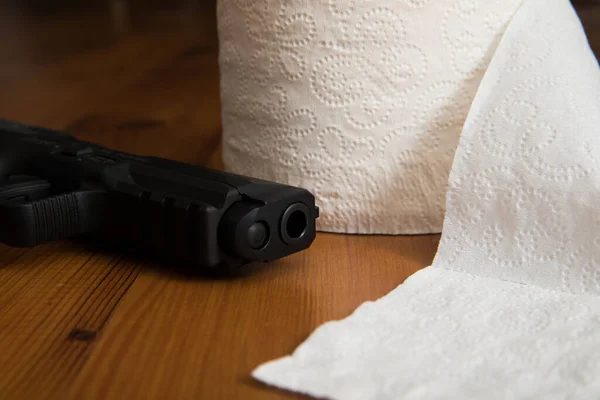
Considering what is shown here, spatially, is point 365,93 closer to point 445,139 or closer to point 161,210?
point 445,139

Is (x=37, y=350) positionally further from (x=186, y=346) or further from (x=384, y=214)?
(x=384, y=214)

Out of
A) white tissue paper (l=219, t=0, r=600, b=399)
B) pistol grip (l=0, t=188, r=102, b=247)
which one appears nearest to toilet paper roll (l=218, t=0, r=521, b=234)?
white tissue paper (l=219, t=0, r=600, b=399)

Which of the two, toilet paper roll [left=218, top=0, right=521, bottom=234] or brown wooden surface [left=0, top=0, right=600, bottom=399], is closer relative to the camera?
brown wooden surface [left=0, top=0, right=600, bottom=399]

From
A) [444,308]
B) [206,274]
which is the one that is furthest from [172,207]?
[444,308]

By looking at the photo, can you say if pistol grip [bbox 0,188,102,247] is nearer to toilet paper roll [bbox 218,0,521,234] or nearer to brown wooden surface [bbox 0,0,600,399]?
brown wooden surface [bbox 0,0,600,399]

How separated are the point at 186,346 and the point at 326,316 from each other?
0.08 m

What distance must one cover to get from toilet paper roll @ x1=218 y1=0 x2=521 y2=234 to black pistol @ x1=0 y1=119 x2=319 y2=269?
9 cm

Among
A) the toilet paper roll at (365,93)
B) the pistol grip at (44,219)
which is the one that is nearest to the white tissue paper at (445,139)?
the toilet paper roll at (365,93)

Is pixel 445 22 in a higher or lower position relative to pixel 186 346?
higher

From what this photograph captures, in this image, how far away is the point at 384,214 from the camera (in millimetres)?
577

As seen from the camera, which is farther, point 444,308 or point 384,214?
point 384,214

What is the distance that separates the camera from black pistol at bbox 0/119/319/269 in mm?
453

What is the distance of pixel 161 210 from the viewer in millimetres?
469

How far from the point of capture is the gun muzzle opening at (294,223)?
470 mm
